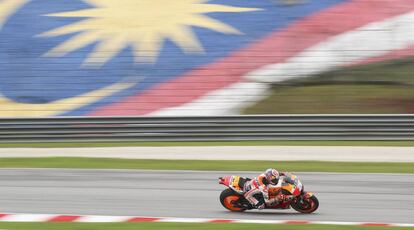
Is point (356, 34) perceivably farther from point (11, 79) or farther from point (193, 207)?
point (193, 207)

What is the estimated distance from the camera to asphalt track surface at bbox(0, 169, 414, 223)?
827 centimetres

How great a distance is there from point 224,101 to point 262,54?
1.82m

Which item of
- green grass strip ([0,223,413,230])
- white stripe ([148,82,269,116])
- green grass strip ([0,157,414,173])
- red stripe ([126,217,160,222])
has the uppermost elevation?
white stripe ([148,82,269,116])

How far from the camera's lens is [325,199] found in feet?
30.9

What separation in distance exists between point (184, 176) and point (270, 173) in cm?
427

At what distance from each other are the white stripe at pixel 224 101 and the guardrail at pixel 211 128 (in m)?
1.58

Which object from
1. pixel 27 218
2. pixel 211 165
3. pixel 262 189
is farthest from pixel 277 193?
pixel 211 165

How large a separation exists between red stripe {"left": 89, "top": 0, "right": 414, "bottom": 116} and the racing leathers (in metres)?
11.3

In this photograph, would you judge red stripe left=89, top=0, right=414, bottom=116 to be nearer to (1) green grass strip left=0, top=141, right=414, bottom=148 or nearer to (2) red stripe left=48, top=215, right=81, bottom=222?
(1) green grass strip left=0, top=141, right=414, bottom=148

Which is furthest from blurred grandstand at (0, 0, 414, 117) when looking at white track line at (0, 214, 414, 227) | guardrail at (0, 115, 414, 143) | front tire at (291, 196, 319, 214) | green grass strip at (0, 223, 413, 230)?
green grass strip at (0, 223, 413, 230)

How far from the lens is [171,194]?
9.79m

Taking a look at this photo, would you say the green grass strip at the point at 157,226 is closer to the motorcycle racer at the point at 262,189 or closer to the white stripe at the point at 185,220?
the white stripe at the point at 185,220

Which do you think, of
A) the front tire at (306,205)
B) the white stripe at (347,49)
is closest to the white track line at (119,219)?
the front tire at (306,205)

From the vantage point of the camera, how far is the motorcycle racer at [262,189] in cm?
754
